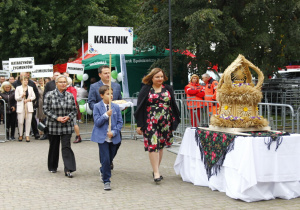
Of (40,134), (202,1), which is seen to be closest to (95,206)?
(40,134)

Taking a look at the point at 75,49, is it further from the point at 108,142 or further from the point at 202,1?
the point at 108,142

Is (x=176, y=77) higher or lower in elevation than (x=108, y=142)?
higher

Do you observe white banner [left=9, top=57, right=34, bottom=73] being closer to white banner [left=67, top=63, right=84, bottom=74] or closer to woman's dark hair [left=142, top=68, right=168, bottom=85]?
white banner [left=67, top=63, right=84, bottom=74]

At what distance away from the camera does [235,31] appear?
611 inches

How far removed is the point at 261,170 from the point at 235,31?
9.76 metres

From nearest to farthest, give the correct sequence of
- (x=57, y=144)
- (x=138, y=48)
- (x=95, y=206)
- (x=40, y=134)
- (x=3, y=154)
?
(x=95, y=206) → (x=57, y=144) → (x=3, y=154) → (x=40, y=134) → (x=138, y=48)

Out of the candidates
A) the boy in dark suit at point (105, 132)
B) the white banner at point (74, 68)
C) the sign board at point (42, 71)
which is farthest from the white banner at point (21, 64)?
the boy in dark suit at point (105, 132)

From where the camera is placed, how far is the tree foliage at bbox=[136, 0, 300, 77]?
595 inches

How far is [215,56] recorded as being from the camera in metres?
16.4

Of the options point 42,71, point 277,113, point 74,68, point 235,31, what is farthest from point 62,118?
point 74,68

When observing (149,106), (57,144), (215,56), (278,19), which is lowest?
(57,144)

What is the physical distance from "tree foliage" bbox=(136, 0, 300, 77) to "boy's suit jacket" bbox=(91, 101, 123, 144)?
25.1 feet

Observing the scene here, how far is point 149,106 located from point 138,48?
33.9ft

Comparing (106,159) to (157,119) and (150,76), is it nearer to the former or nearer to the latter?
(157,119)
